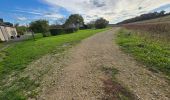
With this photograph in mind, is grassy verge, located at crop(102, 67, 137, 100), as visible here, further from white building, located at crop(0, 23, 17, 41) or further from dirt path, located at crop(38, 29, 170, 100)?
white building, located at crop(0, 23, 17, 41)

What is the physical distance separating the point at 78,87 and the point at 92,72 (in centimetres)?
143

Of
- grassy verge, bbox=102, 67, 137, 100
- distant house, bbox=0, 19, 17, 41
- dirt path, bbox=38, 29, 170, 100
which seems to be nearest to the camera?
grassy verge, bbox=102, 67, 137, 100

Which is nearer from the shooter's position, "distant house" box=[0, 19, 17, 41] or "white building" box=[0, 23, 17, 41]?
"white building" box=[0, 23, 17, 41]

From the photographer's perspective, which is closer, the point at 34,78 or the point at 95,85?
the point at 95,85

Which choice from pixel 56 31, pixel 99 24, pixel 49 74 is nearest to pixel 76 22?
pixel 99 24

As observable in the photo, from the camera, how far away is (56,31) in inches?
1594

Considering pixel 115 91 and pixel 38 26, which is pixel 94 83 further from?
pixel 38 26

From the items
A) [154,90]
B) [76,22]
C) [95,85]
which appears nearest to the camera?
[154,90]

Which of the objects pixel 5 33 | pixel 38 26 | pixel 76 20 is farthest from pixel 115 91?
pixel 76 20

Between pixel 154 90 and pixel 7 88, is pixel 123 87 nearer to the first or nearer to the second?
pixel 154 90

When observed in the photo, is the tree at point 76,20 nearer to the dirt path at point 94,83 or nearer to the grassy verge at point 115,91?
the dirt path at point 94,83

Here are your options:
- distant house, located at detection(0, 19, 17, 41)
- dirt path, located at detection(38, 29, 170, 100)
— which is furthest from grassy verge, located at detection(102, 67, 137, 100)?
distant house, located at detection(0, 19, 17, 41)

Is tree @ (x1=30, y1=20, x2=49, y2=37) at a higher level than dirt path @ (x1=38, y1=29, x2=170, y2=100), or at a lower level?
higher

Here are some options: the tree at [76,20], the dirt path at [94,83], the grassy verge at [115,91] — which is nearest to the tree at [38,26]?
the dirt path at [94,83]
